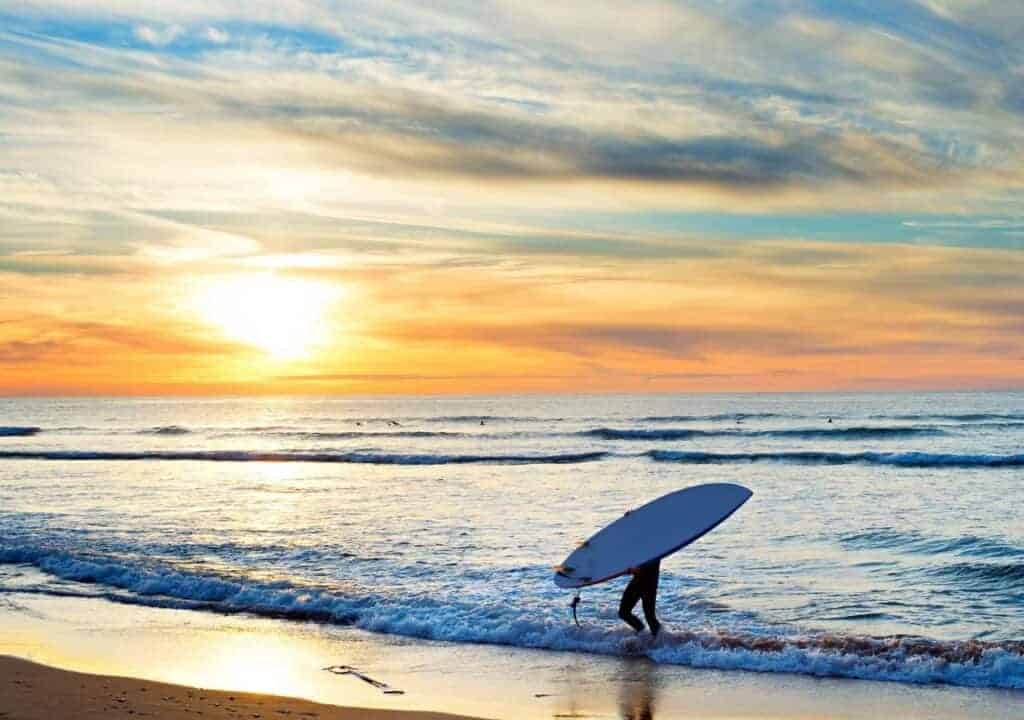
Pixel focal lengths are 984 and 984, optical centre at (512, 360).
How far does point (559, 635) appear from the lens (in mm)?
12047

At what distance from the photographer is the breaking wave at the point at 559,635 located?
10328 mm

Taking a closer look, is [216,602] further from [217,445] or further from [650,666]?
[217,445]

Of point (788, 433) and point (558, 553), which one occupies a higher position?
point (558, 553)

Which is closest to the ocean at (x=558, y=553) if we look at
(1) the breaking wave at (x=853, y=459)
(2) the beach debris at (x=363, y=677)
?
(1) the breaking wave at (x=853, y=459)

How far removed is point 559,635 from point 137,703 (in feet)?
16.4

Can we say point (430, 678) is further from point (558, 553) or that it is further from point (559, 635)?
point (558, 553)

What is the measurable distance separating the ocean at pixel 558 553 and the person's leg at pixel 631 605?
28cm

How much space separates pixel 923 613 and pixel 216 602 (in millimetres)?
9935

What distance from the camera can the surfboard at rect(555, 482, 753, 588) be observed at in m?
11.2

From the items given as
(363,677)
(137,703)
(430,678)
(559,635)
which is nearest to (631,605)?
(559,635)

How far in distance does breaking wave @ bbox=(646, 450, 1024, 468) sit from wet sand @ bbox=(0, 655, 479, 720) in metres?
A: 33.4

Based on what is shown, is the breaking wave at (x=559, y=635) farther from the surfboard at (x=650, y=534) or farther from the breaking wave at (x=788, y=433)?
the breaking wave at (x=788, y=433)

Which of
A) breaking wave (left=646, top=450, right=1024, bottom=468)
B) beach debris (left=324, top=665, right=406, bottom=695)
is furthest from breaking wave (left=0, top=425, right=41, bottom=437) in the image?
beach debris (left=324, top=665, right=406, bottom=695)

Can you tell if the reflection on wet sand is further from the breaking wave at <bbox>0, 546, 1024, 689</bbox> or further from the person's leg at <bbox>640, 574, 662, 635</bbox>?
the person's leg at <bbox>640, 574, 662, 635</bbox>
